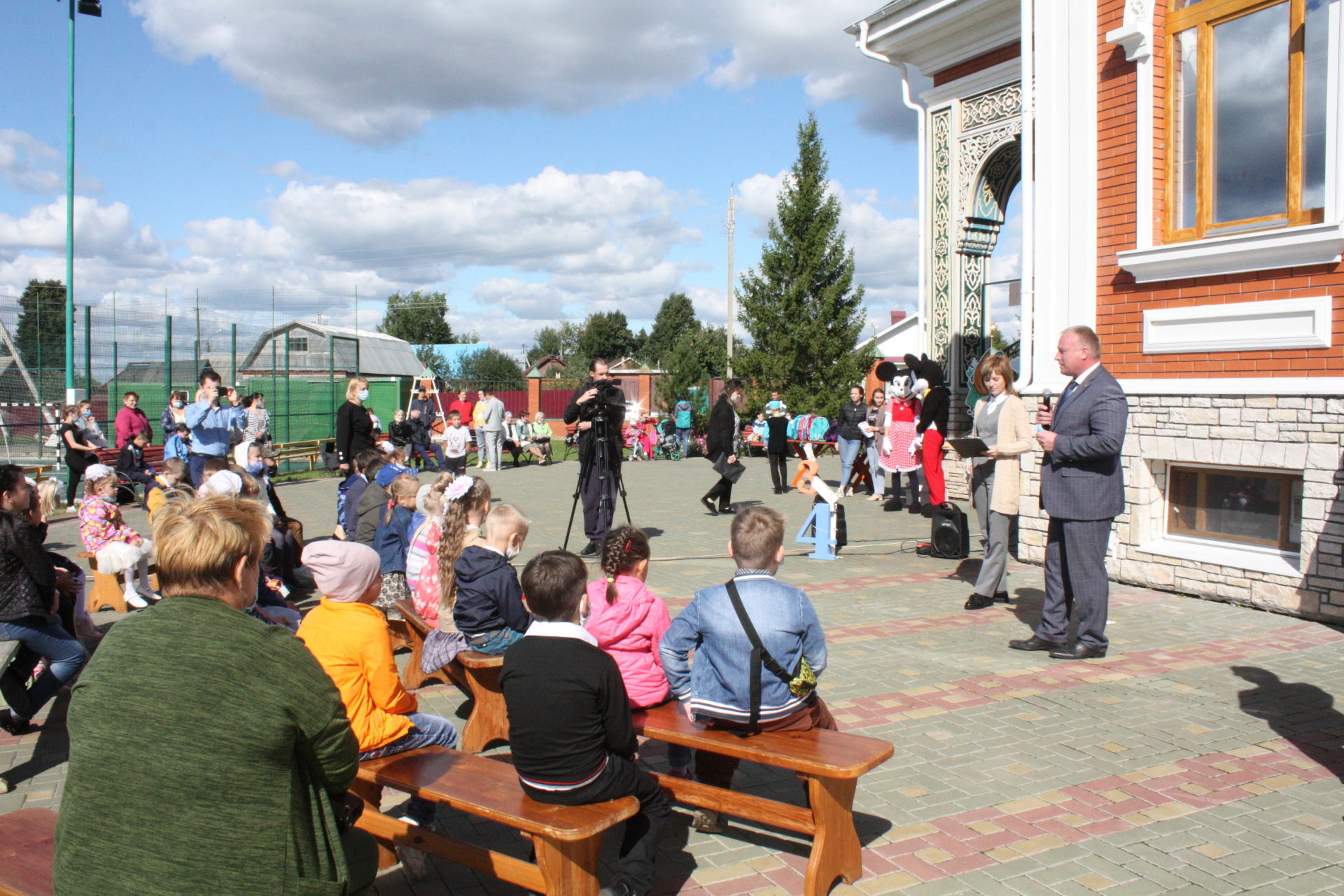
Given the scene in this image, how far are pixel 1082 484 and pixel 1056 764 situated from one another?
7.28 ft

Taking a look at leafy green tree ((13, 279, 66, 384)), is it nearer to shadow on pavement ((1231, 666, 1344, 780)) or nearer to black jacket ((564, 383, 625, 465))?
black jacket ((564, 383, 625, 465))

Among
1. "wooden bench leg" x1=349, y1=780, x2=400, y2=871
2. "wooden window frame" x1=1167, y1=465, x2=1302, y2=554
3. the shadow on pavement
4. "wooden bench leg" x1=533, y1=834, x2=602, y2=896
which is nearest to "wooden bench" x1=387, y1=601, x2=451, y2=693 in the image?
"wooden bench leg" x1=349, y1=780, x2=400, y2=871

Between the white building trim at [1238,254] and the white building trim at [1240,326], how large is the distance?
0.28 metres

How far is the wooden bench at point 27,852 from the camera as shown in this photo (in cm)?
264

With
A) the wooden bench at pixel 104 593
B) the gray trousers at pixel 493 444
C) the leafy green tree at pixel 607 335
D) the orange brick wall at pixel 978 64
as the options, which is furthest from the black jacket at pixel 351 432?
the leafy green tree at pixel 607 335

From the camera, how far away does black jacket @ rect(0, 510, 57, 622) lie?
4.86 metres

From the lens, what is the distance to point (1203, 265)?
7684 millimetres

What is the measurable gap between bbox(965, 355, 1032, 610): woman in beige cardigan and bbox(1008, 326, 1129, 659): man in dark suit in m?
1.02

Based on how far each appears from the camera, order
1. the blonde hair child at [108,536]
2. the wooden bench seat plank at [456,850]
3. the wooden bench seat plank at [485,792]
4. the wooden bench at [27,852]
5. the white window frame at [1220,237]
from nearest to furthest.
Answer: the wooden bench at [27,852], the wooden bench seat plank at [485,792], the wooden bench seat plank at [456,850], the white window frame at [1220,237], the blonde hair child at [108,536]

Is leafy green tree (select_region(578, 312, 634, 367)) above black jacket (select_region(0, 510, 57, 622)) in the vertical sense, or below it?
above

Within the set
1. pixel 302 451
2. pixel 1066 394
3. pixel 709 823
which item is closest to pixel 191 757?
pixel 709 823

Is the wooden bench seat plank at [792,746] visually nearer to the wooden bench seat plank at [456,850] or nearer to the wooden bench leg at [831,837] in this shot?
the wooden bench leg at [831,837]

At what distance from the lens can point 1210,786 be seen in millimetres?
4238

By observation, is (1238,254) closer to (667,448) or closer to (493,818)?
(493,818)
